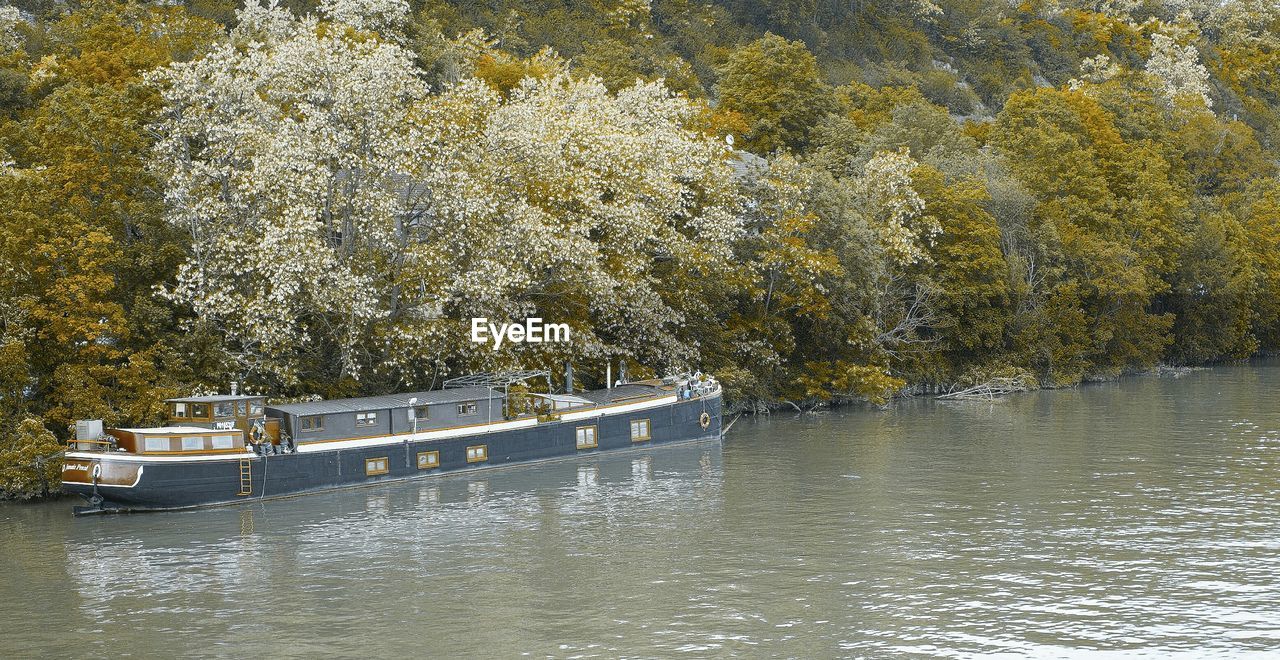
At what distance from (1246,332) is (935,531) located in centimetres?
9960

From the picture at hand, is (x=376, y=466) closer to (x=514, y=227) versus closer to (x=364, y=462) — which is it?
(x=364, y=462)

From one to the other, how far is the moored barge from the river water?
1153mm

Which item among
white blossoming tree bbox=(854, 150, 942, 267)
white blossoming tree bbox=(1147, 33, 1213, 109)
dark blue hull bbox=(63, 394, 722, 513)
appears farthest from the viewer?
white blossoming tree bbox=(1147, 33, 1213, 109)

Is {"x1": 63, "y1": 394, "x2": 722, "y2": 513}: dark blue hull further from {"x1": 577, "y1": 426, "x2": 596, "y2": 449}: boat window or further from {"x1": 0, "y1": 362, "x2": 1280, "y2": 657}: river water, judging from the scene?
{"x1": 0, "y1": 362, "x2": 1280, "y2": 657}: river water

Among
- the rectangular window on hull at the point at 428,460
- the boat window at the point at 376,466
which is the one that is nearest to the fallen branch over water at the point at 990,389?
the rectangular window on hull at the point at 428,460

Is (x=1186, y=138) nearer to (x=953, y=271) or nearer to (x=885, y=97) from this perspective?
(x=885, y=97)

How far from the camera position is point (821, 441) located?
68875 mm

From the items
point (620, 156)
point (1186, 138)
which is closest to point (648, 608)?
point (620, 156)

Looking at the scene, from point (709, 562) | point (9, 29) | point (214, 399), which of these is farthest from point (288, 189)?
point (9, 29)

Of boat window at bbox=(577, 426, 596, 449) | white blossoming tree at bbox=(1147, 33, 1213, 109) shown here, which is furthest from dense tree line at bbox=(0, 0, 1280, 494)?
white blossoming tree at bbox=(1147, 33, 1213, 109)

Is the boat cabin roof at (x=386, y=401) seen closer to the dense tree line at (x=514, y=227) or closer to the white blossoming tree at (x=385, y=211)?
the white blossoming tree at (x=385, y=211)

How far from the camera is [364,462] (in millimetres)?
57094

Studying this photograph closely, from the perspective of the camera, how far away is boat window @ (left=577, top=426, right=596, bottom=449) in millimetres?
64875

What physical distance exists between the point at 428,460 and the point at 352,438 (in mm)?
3939
